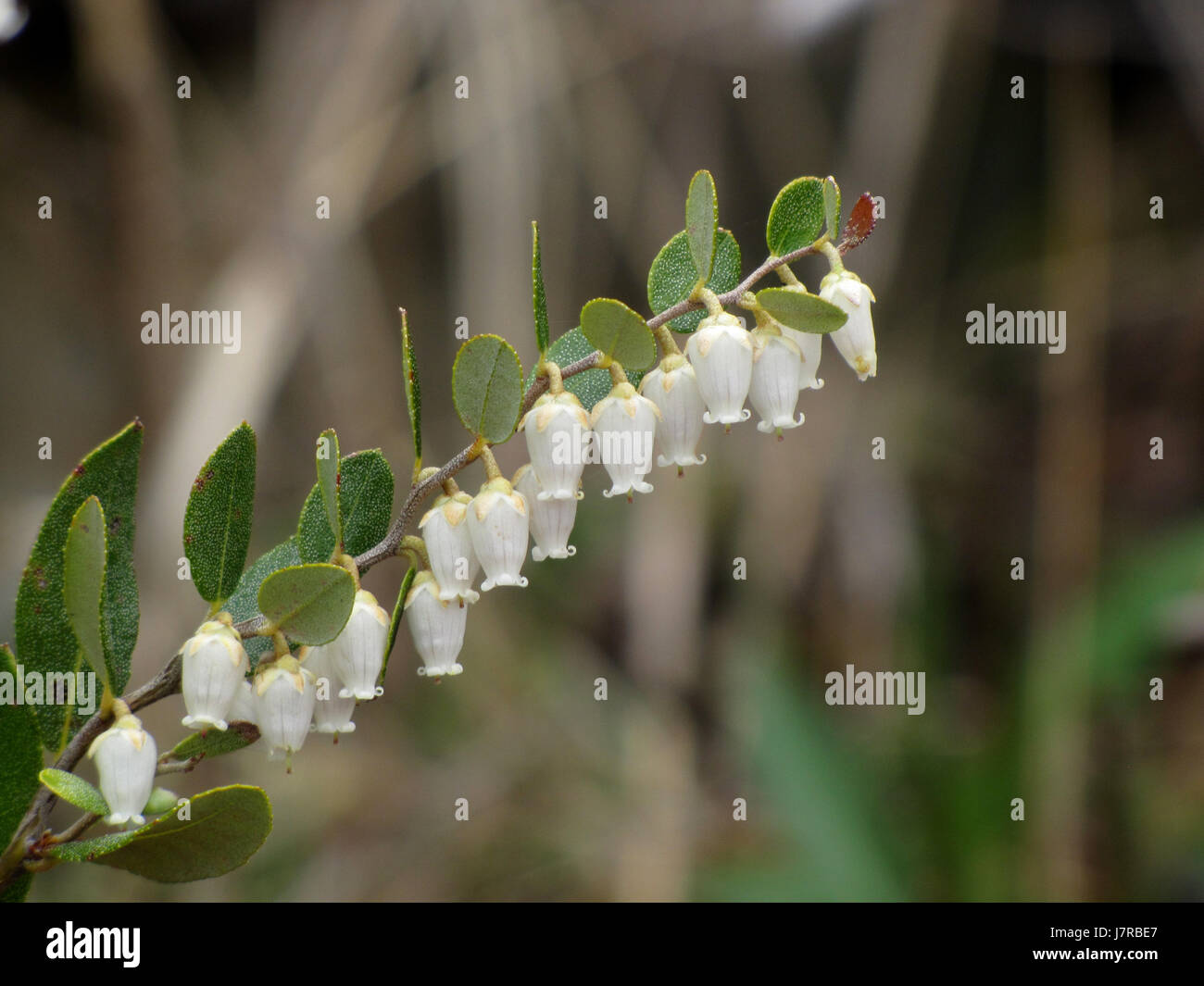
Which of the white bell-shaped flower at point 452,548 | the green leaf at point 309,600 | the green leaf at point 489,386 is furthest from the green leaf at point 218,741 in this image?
the green leaf at point 489,386

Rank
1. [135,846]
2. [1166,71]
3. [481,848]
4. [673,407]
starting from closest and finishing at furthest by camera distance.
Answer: [135,846] → [673,407] → [481,848] → [1166,71]

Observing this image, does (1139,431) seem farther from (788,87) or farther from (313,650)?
(313,650)

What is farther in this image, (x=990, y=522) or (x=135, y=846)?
(x=990, y=522)

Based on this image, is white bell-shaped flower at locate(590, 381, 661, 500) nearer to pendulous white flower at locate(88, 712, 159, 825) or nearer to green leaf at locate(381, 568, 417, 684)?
green leaf at locate(381, 568, 417, 684)

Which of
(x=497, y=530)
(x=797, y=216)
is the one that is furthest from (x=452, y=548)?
(x=797, y=216)

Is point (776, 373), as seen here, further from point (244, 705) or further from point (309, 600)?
point (244, 705)

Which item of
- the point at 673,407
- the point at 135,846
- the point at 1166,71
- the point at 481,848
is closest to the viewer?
the point at 135,846

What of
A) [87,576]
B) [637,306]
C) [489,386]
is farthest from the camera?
[637,306]

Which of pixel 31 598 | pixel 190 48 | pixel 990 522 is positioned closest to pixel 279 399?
pixel 190 48
